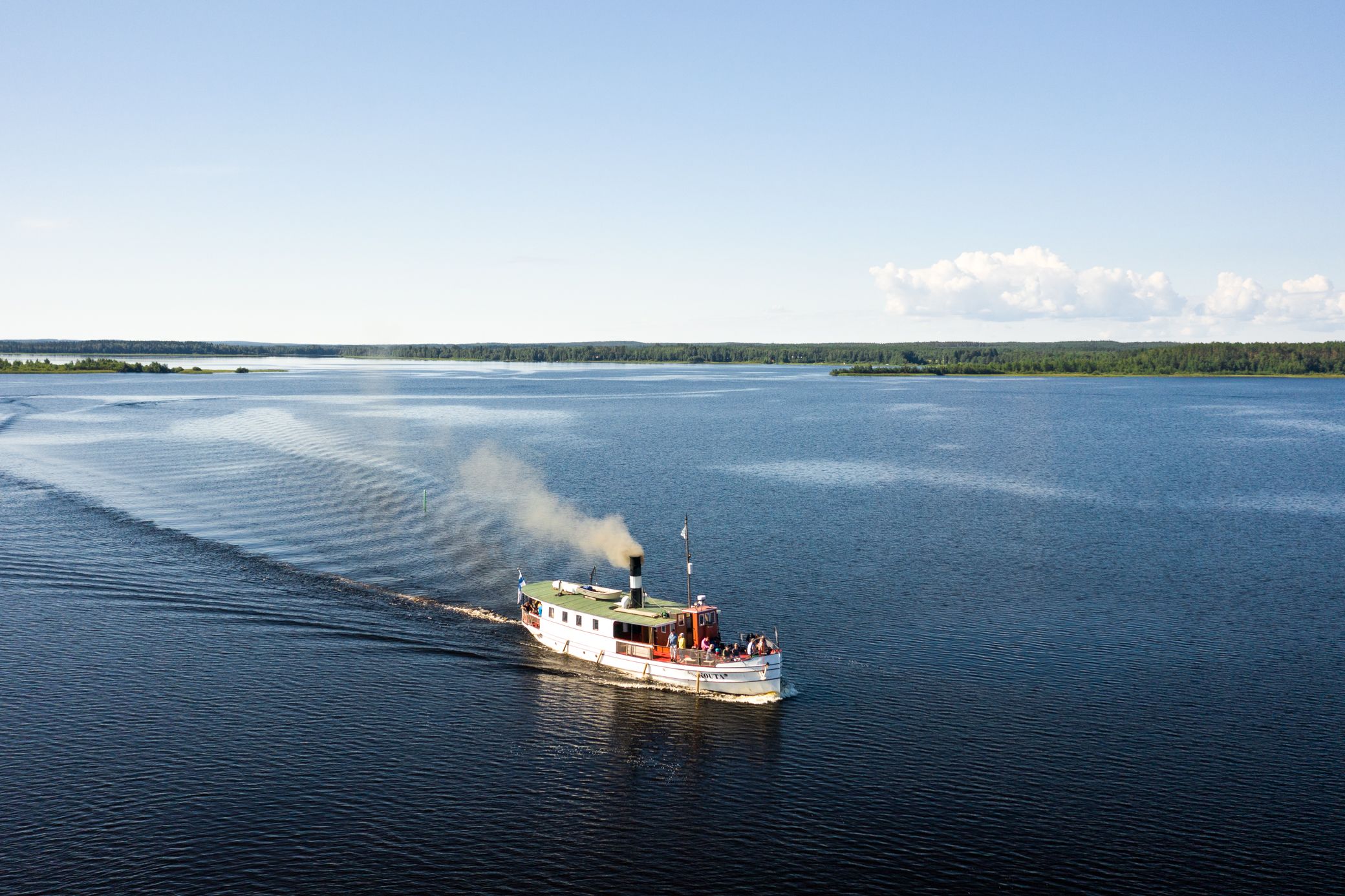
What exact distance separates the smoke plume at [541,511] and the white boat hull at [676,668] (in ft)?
22.5

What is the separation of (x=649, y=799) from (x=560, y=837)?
5312 millimetres

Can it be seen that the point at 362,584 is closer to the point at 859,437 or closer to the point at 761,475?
the point at 761,475

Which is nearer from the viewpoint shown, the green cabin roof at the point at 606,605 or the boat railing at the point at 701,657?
the boat railing at the point at 701,657

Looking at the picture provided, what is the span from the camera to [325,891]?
40781 millimetres

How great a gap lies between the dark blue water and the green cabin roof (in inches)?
146

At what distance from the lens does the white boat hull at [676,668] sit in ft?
198

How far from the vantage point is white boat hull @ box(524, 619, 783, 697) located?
2373 inches

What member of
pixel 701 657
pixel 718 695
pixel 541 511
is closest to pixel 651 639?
pixel 701 657

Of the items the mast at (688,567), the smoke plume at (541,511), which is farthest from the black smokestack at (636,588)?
the mast at (688,567)

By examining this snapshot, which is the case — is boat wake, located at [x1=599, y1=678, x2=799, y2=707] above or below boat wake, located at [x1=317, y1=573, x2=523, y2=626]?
below

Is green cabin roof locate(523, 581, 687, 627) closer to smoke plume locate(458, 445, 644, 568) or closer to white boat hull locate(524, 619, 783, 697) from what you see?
white boat hull locate(524, 619, 783, 697)

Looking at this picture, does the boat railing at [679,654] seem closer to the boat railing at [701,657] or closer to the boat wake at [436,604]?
the boat railing at [701,657]

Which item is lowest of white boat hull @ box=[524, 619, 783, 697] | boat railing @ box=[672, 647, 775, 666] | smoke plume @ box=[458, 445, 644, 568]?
white boat hull @ box=[524, 619, 783, 697]

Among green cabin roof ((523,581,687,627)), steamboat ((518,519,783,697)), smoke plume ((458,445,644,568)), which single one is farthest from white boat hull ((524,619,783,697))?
smoke plume ((458,445,644,568))
